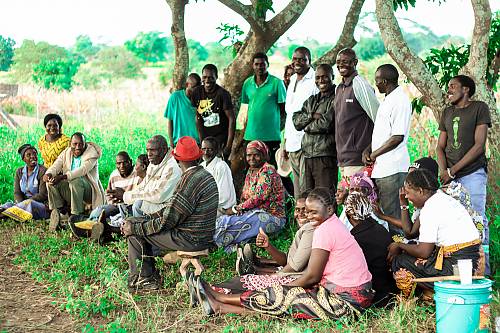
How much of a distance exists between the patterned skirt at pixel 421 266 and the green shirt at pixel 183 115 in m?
3.56

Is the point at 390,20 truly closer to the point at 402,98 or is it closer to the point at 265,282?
the point at 402,98

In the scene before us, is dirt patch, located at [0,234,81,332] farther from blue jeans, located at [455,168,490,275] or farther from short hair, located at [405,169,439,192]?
blue jeans, located at [455,168,490,275]

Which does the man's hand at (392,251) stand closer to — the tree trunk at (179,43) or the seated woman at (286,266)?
the seated woman at (286,266)

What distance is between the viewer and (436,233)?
197 inches

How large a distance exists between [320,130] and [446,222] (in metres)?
2.09

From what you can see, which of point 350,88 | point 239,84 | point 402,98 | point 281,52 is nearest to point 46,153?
point 239,84

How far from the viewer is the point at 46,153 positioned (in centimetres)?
866

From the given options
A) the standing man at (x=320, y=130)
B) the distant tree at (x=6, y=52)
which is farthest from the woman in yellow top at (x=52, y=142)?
the distant tree at (x=6, y=52)

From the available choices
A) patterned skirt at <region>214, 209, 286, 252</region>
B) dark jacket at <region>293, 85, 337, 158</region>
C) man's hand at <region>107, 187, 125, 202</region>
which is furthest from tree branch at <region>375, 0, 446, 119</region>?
man's hand at <region>107, 187, 125, 202</region>

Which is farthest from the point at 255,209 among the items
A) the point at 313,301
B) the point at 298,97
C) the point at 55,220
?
the point at 55,220

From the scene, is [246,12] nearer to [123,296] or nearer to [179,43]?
[179,43]

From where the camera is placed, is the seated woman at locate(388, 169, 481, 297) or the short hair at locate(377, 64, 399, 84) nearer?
the seated woman at locate(388, 169, 481, 297)

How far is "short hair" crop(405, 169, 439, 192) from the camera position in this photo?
512cm

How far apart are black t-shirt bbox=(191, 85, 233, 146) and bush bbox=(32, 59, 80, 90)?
59.4 ft
